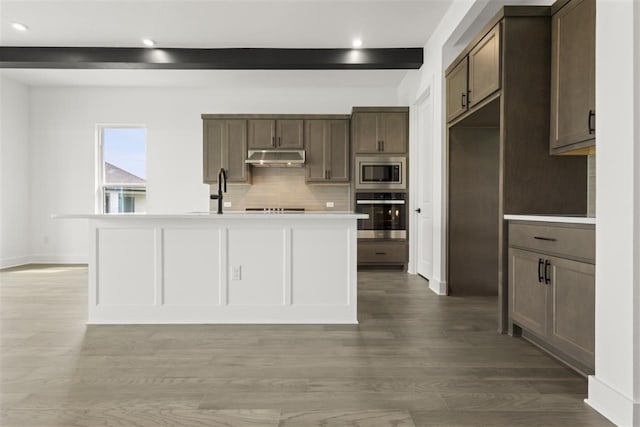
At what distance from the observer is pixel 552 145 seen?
9.04 feet

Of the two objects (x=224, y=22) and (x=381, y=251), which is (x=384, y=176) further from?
(x=224, y=22)

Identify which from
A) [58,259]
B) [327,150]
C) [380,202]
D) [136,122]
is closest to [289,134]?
[327,150]

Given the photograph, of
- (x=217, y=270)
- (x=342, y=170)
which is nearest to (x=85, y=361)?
(x=217, y=270)

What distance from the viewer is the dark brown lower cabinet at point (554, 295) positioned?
2035 mm

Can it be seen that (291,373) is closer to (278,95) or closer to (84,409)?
Result: (84,409)

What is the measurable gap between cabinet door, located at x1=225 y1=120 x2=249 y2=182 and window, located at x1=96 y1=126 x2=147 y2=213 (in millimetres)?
1619

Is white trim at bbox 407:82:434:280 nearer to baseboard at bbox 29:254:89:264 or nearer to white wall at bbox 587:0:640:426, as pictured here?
white wall at bbox 587:0:640:426

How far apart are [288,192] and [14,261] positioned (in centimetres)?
445

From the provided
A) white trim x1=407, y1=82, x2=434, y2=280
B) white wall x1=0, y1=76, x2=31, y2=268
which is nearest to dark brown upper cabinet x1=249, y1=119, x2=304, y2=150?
white trim x1=407, y1=82, x2=434, y2=280

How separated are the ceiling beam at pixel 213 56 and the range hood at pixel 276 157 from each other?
1348 millimetres

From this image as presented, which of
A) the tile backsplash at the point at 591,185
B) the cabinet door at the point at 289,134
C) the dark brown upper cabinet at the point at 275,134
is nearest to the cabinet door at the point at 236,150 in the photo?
the dark brown upper cabinet at the point at 275,134

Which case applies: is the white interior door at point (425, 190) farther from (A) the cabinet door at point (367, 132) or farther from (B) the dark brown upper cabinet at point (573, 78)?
(B) the dark brown upper cabinet at point (573, 78)

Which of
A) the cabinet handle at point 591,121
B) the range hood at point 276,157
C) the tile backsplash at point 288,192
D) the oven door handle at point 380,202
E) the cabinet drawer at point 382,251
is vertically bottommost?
the cabinet drawer at point 382,251

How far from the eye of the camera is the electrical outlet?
3.16 meters
